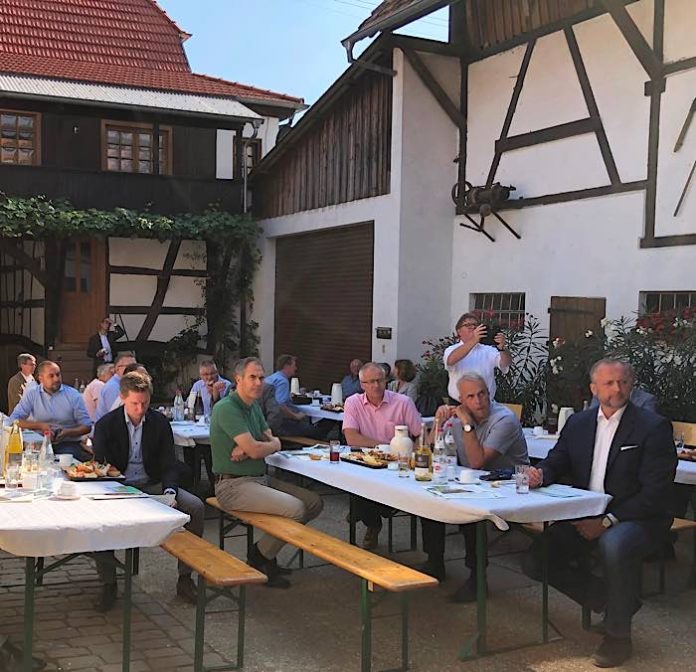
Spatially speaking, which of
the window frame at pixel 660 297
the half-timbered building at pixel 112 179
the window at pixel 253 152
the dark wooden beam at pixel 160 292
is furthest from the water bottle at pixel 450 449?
the window at pixel 253 152

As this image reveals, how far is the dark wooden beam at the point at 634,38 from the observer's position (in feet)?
29.2

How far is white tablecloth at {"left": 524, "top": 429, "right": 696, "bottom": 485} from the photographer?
5.68 meters

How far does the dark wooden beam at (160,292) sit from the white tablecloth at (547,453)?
29.9 feet

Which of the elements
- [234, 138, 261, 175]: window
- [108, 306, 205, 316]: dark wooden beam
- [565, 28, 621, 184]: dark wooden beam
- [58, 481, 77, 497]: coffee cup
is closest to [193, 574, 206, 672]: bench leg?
[58, 481, 77, 497]: coffee cup

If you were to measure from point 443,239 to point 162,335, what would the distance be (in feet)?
19.8

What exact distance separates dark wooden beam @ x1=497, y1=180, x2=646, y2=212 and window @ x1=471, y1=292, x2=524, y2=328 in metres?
1.04

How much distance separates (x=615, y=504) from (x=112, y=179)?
11662 mm

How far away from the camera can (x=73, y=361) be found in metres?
15.1

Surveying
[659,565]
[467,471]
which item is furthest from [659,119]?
[467,471]

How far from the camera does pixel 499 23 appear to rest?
1102cm

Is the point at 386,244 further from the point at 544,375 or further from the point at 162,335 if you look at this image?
the point at 162,335

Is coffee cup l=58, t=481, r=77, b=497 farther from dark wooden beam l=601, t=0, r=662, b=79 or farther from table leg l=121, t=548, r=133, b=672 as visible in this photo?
dark wooden beam l=601, t=0, r=662, b=79

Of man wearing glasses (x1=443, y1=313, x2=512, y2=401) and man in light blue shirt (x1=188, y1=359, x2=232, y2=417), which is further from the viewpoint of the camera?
man in light blue shirt (x1=188, y1=359, x2=232, y2=417)

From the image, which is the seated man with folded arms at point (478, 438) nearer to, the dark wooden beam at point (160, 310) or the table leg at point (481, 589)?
the table leg at point (481, 589)
